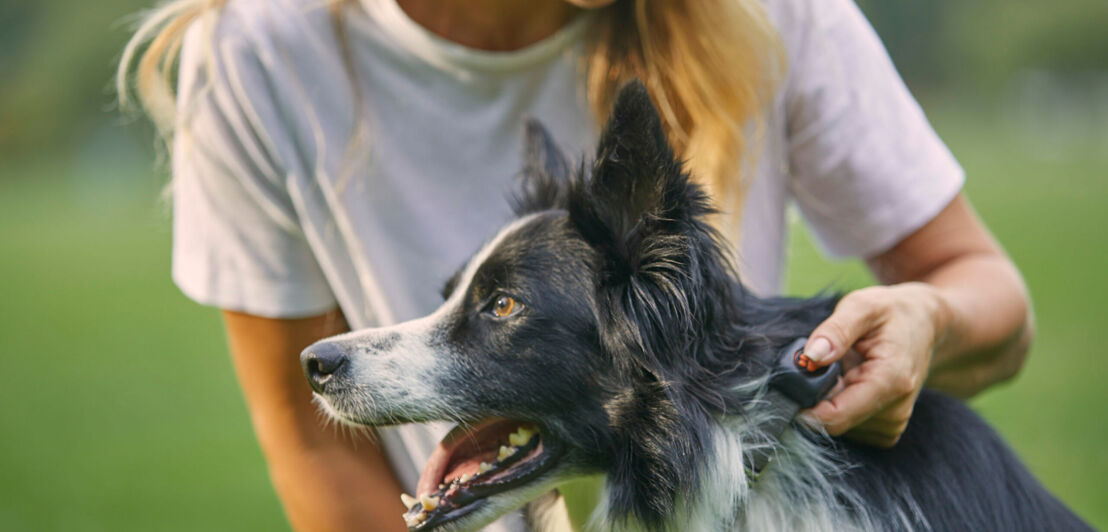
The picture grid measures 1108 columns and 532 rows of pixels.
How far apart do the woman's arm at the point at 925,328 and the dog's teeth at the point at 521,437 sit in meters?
0.57

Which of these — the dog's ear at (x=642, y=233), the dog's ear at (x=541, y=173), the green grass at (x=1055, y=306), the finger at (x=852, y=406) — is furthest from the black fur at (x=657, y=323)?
the green grass at (x=1055, y=306)

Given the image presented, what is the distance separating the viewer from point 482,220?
245 cm

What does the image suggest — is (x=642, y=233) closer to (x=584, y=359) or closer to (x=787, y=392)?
(x=584, y=359)

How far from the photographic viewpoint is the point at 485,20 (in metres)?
2.38

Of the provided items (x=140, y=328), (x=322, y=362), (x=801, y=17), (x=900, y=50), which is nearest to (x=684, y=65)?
(x=801, y=17)

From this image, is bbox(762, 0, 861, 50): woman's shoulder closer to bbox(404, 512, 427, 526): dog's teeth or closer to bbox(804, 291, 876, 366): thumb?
bbox(804, 291, 876, 366): thumb

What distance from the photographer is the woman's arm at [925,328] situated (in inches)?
73.5

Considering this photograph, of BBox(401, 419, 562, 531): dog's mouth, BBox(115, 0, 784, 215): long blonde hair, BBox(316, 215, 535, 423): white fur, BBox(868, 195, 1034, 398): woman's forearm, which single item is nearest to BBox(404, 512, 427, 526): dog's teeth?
BBox(401, 419, 562, 531): dog's mouth

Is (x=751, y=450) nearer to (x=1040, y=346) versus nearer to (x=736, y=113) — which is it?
(x=736, y=113)

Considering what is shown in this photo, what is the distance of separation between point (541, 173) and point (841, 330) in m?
0.78

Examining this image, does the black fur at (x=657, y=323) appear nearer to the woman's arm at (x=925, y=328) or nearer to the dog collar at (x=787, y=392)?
the dog collar at (x=787, y=392)

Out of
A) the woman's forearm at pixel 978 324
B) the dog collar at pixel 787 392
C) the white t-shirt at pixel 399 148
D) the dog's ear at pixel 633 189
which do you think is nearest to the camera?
the dog's ear at pixel 633 189

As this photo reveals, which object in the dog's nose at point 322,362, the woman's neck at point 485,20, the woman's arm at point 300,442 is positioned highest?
the woman's neck at point 485,20

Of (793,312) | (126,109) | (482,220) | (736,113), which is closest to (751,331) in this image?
(793,312)
